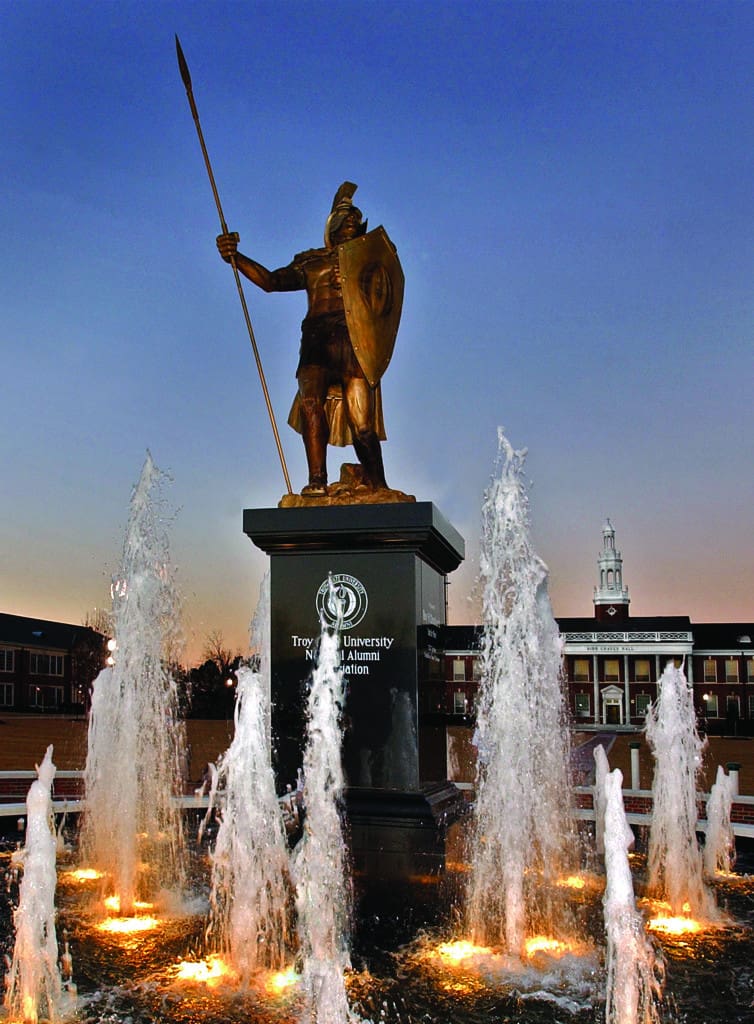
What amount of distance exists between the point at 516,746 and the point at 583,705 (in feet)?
236

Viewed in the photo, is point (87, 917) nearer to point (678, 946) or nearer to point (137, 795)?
point (137, 795)

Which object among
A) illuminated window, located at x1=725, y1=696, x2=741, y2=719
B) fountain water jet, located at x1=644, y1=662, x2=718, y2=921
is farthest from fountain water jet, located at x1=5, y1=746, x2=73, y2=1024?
illuminated window, located at x1=725, y1=696, x2=741, y2=719

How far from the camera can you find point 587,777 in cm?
1739

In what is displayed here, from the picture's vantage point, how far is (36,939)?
180 inches

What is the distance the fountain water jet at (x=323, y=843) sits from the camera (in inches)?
208

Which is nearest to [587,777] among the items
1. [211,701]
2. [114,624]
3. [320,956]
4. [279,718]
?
[114,624]

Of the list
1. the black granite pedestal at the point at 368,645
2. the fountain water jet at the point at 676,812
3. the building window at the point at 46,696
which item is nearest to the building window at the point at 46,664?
the building window at the point at 46,696

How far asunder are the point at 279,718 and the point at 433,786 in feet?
3.94

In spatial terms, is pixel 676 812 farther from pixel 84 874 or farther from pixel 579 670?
pixel 579 670

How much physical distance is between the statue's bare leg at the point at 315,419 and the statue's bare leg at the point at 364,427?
20 cm

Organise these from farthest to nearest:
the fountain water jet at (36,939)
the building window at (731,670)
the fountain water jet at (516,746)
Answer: the building window at (731,670) → the fountain water jet at (516,746) → the fountain water jet at (36,939)

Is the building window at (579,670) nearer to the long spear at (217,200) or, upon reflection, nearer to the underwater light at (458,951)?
the long spear at (217,200)

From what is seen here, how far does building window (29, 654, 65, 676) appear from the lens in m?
80.5

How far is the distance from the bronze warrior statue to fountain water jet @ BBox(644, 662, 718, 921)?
137 inches
